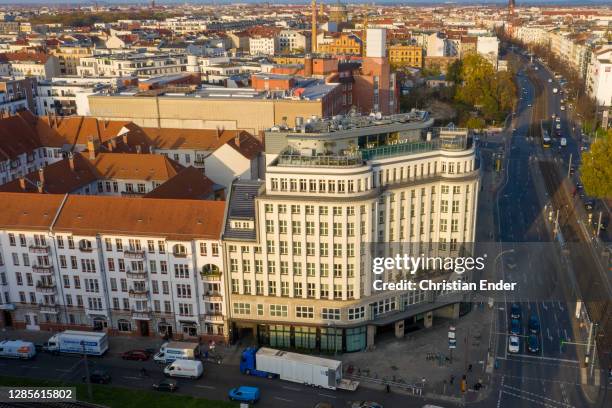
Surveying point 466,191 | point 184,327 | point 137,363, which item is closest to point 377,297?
point 466,191

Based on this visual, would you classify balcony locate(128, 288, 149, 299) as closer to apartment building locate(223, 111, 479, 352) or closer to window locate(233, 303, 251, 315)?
apartment building locate(223, 111, 479, 352)

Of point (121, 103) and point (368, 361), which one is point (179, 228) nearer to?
point (368, 361)

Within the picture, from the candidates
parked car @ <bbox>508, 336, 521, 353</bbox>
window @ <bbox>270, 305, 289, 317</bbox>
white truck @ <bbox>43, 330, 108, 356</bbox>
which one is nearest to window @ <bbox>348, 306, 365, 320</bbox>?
window @ <bbox>270, 305, 289, 317</bbox>

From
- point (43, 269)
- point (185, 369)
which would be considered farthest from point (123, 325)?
point (185, 369)

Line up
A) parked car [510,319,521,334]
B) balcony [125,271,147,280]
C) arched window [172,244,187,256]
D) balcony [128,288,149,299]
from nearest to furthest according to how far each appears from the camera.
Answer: arched window [172,244,187,256]
balcony [125,271,147,280]
balcony [128,288,149,299]
parked car [510,319,521,334]

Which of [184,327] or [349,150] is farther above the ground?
[349,150]

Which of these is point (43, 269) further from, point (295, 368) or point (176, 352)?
point (295, 368)

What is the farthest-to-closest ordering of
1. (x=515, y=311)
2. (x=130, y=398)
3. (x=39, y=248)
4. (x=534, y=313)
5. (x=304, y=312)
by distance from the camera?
(x=534, y=313), (x=515, y=311), (x=39, y=248), (x=304, y=312), (x=130, y=398)
